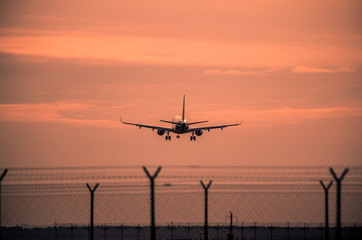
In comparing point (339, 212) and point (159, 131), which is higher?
point (159, 131)

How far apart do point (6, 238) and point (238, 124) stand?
55282mm

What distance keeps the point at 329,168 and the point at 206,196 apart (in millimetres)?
12985

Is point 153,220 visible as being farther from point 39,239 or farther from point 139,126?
point 139,126

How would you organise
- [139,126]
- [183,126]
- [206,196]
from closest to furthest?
[206,196] < [183,126] < [139,126]

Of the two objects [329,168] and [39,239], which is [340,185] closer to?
[329,168]

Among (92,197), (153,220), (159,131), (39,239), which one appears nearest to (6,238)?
(39,239)

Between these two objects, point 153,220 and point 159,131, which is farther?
point 159,131

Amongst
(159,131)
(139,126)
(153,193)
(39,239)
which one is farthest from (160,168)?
(139,126)

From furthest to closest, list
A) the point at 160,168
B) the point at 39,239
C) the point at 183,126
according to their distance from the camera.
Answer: the point at 183,126, the point at 39,239, the point at 160,168

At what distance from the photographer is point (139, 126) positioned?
18988 centimetres

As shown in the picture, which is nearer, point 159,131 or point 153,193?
point 153,193

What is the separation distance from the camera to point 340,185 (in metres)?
66.6

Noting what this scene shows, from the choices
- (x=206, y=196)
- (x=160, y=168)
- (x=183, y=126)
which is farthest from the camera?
(x=183, y=126)

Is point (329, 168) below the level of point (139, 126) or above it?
below
